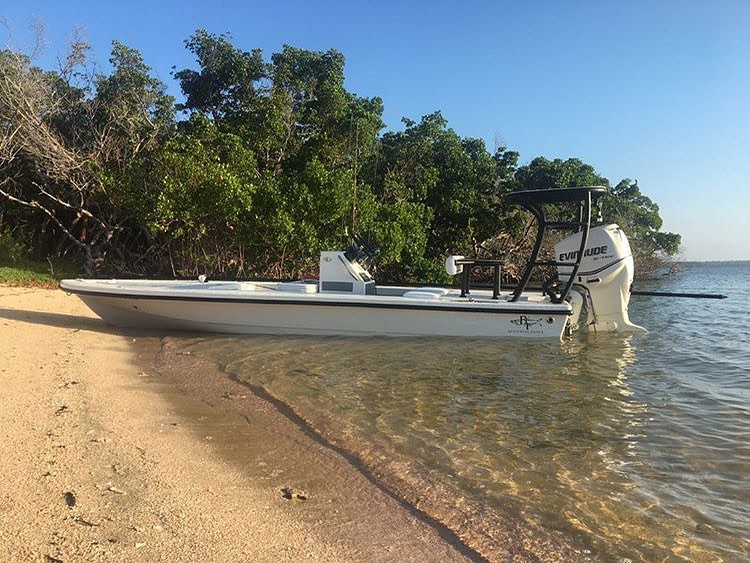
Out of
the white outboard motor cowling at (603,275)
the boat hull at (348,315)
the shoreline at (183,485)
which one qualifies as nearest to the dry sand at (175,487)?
the shoreline at (183,485)

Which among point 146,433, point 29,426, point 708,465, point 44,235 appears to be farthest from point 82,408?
point 44,235

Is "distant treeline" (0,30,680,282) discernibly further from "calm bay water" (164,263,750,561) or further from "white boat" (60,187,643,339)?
"calm bay water" (164,263,750,561)

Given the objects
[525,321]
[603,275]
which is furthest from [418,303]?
[603,275]

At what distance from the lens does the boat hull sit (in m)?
9.74

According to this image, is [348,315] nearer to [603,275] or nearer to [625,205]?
[603,275]

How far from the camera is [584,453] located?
4.66 metres

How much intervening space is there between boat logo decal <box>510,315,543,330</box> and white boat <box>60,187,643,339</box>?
18 mm

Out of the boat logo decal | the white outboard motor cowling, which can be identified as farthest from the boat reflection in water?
the white outboard motor cowling

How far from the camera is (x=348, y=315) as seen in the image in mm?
9906

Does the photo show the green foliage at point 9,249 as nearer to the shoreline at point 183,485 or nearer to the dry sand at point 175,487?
the shoreline at point 183,485

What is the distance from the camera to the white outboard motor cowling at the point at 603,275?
986 cm

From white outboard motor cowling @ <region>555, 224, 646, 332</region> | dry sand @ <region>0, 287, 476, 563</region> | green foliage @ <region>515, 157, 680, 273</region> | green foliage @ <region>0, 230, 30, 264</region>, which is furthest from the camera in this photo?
green foliage @ <region>515, 157, 680, 273</region>

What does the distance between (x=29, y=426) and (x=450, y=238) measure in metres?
17.9

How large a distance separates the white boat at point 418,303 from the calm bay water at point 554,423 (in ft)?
1.16
